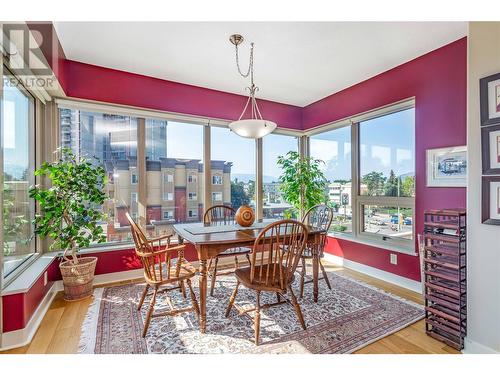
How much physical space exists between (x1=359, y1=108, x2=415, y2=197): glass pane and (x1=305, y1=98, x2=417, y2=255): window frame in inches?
2.6

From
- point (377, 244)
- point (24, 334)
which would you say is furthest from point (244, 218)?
point (24, 334)

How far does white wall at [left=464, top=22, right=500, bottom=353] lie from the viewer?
1.66 m

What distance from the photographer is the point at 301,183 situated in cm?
410

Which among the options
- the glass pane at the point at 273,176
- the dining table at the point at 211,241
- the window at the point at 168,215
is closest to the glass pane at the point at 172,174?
the window at the point at 168,215

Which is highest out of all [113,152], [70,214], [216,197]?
[113,152]

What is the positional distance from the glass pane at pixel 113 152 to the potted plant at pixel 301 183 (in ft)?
7.58

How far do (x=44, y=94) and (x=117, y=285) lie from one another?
229 centimetres

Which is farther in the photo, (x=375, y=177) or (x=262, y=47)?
(x=375, y=177)

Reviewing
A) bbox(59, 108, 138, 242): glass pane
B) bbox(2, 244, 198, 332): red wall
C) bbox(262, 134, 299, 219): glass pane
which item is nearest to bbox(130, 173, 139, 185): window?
bbox(59, 108, 138, 242): glass pane

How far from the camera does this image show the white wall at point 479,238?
5.46 feet

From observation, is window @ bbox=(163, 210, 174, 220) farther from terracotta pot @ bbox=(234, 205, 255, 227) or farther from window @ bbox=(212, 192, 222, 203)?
terracotta pot @ bbox=(234, 205, 255, 227)

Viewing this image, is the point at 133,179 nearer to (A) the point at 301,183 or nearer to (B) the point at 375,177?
(A) the point at 301,183

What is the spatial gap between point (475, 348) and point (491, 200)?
1.04m
